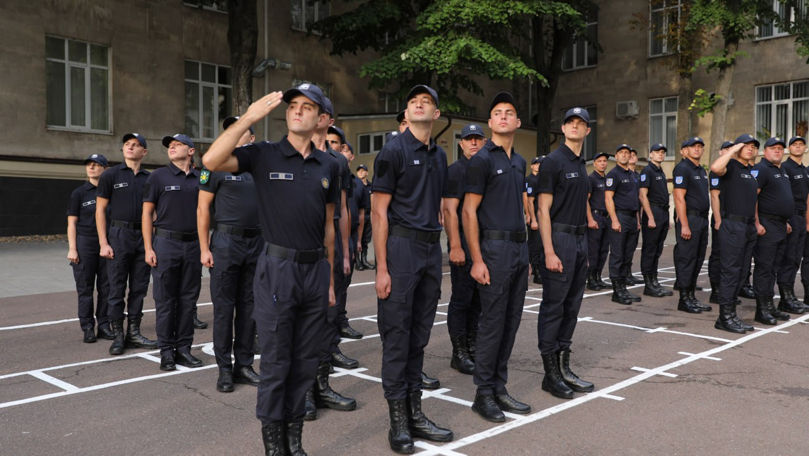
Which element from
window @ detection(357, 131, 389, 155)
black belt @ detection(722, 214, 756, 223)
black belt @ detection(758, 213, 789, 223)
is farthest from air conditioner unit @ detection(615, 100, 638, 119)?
black belt @ detection(722, 214, 756, 223)

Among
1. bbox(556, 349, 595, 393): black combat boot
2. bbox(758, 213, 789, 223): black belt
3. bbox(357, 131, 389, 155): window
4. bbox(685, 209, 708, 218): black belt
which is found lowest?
bbox(556, 349, 595, 393): black combat boot

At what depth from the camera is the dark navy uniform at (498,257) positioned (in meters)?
5.00

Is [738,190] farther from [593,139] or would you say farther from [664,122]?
[593,139]

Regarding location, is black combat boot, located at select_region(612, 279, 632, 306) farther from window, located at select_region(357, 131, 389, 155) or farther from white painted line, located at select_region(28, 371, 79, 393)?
window, located at select_region(357, 131, 389, 155)

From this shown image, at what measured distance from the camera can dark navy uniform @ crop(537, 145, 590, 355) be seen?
556 cm

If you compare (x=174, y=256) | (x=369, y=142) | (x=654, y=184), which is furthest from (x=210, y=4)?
(x=174, y=256)

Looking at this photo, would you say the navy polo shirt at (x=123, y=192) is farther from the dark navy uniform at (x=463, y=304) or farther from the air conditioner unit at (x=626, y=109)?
the air conditioner unit at (x=626, y=109)

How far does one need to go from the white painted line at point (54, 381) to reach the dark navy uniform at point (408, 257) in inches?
111

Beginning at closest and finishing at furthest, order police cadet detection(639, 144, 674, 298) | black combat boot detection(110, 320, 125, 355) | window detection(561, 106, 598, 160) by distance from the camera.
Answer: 1. black combat boot detection(110, 320, 125, 355)
2. police cadet detection(639, 144, 674, 298)
3. window detection(561, 106, 598, 160)

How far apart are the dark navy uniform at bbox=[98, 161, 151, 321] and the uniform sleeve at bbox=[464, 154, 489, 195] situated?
3756 mm


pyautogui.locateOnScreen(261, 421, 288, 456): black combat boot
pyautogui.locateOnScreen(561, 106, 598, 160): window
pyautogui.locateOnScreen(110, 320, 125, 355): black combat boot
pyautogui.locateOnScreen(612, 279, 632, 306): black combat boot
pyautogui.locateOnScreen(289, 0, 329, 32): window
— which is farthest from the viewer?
pyautogui.locateOnScreen(561, 106, 598, 160): window

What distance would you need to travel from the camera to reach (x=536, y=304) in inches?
393

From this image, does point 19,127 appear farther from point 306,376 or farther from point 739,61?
point 739,61

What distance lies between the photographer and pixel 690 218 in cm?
972
